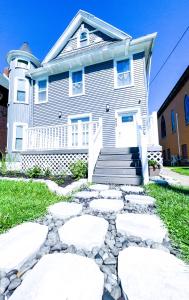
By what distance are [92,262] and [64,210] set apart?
1.37 m

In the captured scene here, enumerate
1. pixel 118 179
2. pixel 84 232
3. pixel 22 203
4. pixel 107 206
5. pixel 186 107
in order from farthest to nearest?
1. pixel 186 107
2. pixel 118 179
3. pixel 22 203
4. pixel 107 206
5. pixel 84 232

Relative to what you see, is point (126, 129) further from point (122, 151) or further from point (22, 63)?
point (22, 63)

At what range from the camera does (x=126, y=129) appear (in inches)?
329

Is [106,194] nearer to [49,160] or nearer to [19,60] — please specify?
[49,160]

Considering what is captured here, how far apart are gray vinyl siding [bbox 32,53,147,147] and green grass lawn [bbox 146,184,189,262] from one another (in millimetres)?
5494

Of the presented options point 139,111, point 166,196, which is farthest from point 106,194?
point 139,111

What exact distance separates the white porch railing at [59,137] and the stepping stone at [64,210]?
13.2 ft

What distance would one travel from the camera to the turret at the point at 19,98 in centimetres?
1002

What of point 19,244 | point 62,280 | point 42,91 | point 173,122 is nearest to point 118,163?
point 19,244

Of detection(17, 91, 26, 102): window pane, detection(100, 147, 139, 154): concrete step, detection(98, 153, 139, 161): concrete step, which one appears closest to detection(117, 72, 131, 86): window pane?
detection(100, 147, 139, 154): concrete step

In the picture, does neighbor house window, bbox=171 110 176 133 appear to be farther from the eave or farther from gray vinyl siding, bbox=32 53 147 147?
gray vinyl siding, bbox=32 53 147 147

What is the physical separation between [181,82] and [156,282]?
1653 centimetres

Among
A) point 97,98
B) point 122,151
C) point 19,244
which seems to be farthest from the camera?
point 97,98

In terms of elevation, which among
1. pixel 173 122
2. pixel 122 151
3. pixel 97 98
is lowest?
pixel 122 151
